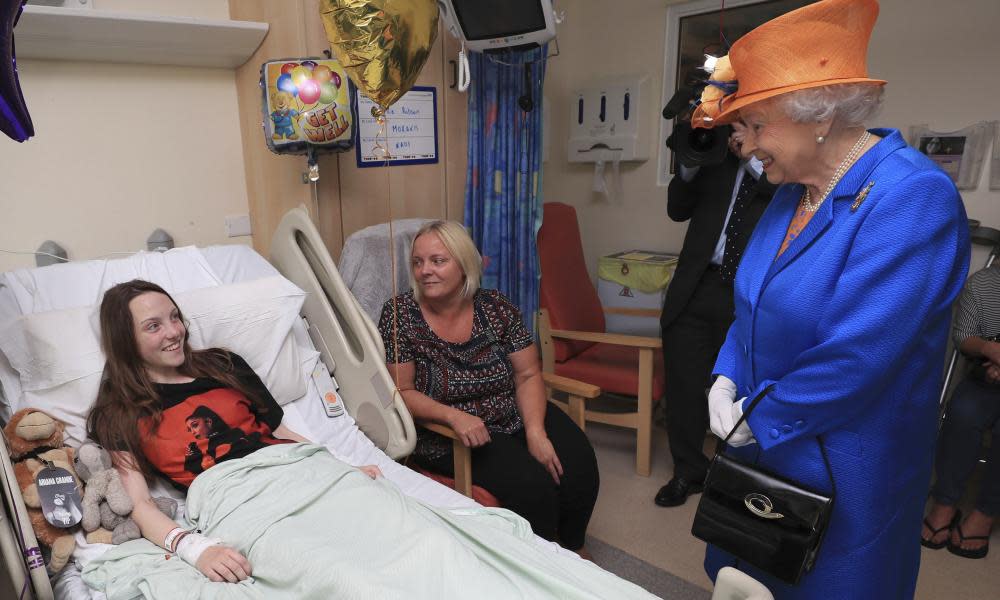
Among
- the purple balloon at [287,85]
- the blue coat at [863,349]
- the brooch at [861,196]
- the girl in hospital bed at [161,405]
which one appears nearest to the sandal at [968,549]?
the blue coat at [863,349]

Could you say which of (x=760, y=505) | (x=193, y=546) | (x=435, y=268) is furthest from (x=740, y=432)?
(x=193, y=546)

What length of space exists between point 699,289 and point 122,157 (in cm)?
212

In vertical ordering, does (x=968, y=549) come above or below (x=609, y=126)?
below

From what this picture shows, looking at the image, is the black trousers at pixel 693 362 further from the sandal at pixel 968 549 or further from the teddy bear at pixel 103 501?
the teddy bear at pixel 103 501

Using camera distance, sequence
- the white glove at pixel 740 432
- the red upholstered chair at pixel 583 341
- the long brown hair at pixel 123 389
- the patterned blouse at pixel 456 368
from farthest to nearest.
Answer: the red upholstered chair at pixel 583 341 → the patterned blouse at pixel 456 368 → the long brown hair at pixel 123 389 → the white glove at pixel 740 432

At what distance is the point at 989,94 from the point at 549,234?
1.88m

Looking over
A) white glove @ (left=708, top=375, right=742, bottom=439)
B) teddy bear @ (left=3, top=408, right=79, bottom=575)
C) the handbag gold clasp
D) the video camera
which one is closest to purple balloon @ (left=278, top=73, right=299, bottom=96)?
teddy bear @ (left=3, top=408, right=79, bottom=575)

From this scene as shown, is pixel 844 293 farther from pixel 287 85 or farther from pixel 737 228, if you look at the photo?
pixel 287 85

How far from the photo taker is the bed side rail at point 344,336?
1.85 m

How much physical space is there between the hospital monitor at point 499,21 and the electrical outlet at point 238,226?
110 cm

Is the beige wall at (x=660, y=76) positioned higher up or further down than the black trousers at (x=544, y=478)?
higher up

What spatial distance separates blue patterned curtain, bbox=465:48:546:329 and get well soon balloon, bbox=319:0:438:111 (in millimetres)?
975

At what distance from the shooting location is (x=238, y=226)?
2.48 m

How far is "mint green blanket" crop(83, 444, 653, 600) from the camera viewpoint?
3.72ft
